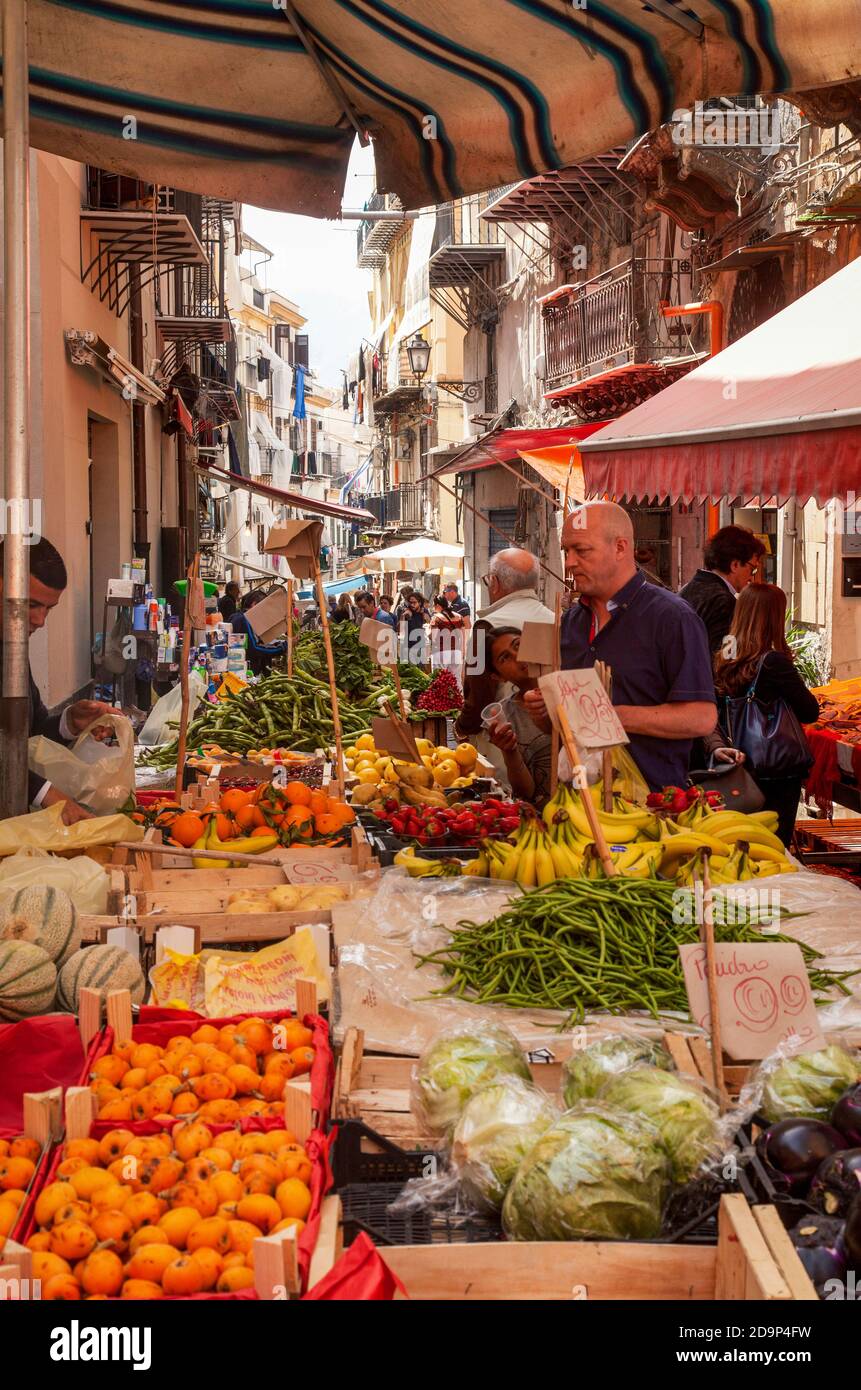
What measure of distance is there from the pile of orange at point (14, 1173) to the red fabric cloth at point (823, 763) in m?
6.45

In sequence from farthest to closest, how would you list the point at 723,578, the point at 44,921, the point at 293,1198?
the point at 723,578
the point at 44,921
the point at 293,1198

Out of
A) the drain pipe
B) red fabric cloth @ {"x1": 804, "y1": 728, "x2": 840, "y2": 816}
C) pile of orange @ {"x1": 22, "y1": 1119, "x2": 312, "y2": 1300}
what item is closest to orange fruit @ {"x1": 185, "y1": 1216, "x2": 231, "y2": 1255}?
pile of orange @ {"x1": 22, "y1": 1119, "x2": 312, "y2": 1300}

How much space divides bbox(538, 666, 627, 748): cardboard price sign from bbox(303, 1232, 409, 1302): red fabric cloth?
2078 millimetres

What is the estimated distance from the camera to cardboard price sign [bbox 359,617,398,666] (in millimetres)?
7535

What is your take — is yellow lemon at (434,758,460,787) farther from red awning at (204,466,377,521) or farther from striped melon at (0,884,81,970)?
red awning at (204,466,377,521)

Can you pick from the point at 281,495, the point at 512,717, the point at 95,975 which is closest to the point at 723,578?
the point at 512,717

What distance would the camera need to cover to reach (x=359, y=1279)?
6.66ft

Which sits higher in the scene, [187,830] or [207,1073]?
[187,830]

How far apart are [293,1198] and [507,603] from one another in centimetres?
642

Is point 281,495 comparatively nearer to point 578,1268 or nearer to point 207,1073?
point 207,1073

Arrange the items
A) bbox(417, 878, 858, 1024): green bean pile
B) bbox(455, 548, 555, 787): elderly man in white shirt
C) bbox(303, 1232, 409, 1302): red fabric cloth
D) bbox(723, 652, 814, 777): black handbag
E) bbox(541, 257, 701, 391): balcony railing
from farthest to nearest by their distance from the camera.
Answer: bbox(541, 257, 701, 391): balcony railing
bbox(455, 548, 555, 787): elderly man in white shirt
bbox(723, 652, 814, 777): black handbag
bbox(417, 878, 858, 1024): green bean pile
bbox(303, 1232, 409, 1302): red fabric cloth

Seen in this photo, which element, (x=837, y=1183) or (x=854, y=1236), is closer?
(x=854, y=1236)
